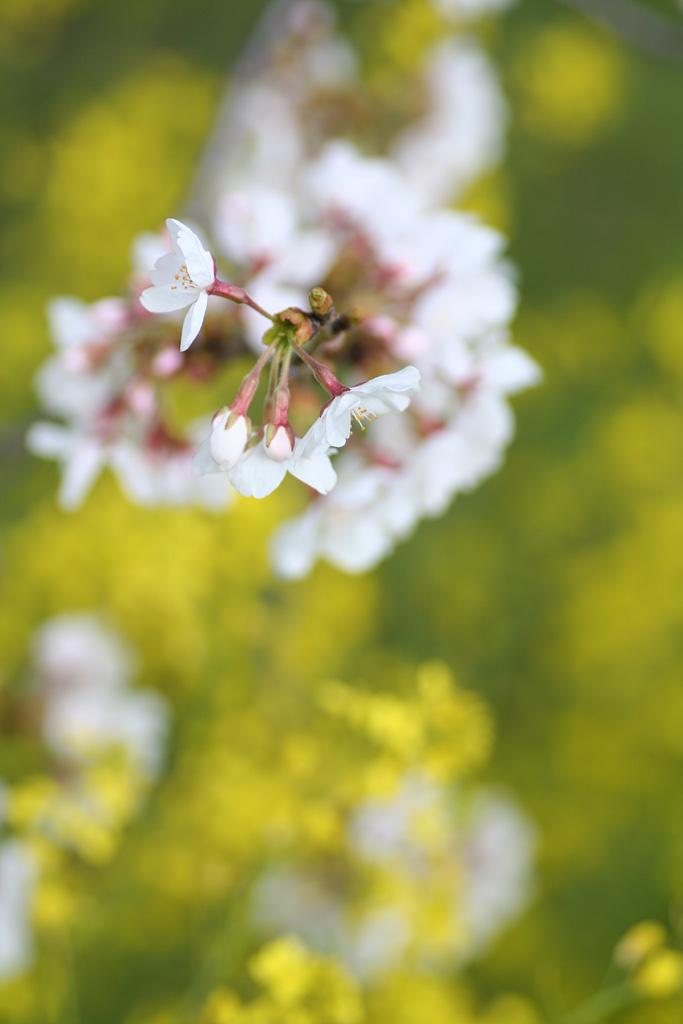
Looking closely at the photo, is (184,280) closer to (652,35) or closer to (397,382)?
(397,382)

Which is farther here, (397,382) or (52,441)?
(52,441)

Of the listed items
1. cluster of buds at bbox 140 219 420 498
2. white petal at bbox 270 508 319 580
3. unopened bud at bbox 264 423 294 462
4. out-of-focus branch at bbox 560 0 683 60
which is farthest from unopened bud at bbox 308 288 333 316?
out-of-focus branch at bbox 560 0 683 60

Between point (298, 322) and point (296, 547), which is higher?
point (296, 547)

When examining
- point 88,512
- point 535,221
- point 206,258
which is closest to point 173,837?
point 88,512

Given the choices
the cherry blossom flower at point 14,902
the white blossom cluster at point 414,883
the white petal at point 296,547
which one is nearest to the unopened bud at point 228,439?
the white petal at point 296,547

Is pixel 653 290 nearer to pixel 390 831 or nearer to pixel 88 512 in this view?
pixel 88 512

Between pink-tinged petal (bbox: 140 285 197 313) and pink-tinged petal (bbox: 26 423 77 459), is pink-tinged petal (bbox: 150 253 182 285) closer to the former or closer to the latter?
pink-tinged petal (bbox: 140 285 197 313)

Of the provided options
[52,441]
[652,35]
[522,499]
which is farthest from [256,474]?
[522,499]
